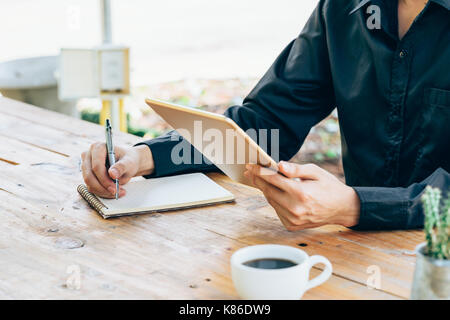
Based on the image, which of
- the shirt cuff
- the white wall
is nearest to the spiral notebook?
the shirt cuff

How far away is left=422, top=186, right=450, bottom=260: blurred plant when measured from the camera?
2.41ft

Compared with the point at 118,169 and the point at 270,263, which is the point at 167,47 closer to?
the point at 118,169

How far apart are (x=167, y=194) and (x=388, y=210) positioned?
0.46 m

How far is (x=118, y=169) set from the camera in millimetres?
1292

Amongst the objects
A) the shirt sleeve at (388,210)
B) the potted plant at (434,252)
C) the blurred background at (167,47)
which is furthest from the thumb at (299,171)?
the blurred background at (167,47)

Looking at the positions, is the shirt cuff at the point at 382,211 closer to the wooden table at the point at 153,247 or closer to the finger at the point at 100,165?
the wooden table at the point at 153,247

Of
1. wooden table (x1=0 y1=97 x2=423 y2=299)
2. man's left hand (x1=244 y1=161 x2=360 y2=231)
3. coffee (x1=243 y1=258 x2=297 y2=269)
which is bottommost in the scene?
wooden table (x1=0 y1=97 x2=423 y2=299)

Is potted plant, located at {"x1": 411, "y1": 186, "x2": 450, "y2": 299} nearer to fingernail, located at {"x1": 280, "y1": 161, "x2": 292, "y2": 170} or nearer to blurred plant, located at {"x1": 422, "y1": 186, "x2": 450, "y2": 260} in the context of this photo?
blurred plant, located at {"x1": 422, "y1": 186, "x2": 450, "y2": 260}

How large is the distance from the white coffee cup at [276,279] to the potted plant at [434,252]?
14 centimetres

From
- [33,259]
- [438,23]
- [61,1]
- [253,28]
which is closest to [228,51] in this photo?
[253,28]

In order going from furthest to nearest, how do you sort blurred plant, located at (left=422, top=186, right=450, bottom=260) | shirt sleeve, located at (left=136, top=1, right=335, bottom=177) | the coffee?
shirt sleeve, located at (left=136, top=1, right=335, bottom=177)
the coffee
blurred plant, located at (left=422, top=186, right=450, bottom=260)

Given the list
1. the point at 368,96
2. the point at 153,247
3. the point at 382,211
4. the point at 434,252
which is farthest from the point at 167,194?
the point at 434,252

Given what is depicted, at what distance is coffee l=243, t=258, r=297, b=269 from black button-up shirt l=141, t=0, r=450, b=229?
346 millimetres

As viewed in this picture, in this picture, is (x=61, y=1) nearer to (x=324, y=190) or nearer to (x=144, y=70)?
(x=144, y=70)
